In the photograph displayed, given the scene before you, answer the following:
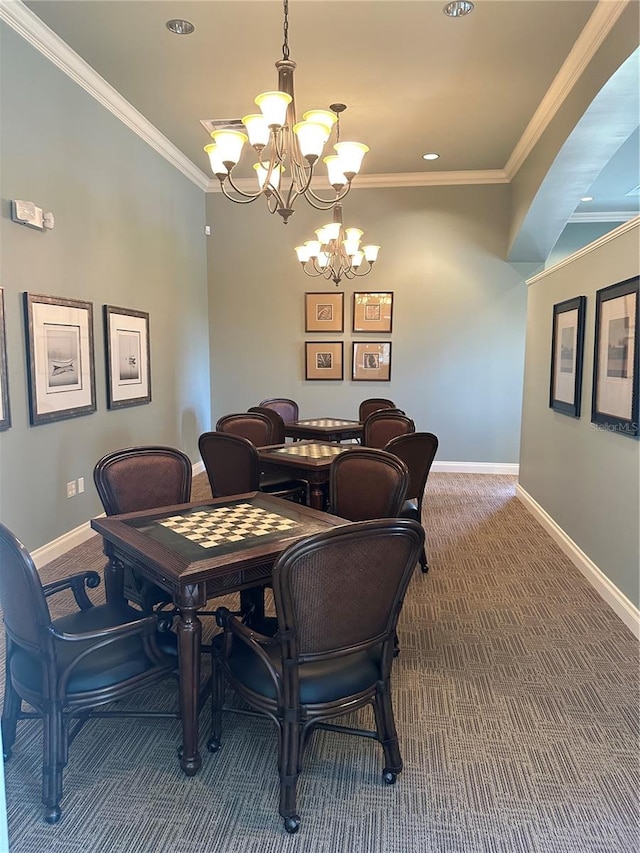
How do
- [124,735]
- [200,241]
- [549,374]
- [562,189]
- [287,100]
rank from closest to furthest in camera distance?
[124,735] < [287,100] < [549,374] < [562,189] < [200,241]

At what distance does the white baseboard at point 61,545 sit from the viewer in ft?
12.1

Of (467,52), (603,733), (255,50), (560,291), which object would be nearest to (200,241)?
(255,50)

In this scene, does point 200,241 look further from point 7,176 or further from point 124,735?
point 124,735

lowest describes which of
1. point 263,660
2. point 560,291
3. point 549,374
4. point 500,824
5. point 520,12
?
point 500,824

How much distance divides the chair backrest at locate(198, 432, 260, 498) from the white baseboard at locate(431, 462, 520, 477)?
3.87 m

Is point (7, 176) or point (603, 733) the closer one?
point (603, 733)

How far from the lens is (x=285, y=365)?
22.7 feet

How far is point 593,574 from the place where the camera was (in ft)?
11.4

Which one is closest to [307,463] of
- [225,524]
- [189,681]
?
[225,524]

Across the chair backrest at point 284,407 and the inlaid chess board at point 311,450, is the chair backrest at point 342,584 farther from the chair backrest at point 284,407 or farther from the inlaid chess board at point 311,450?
the chair backrest at point 284,407

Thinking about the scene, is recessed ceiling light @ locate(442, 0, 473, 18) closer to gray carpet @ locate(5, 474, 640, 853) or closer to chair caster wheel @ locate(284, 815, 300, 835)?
gray carpet @ locate(5, 474, 640, 853)

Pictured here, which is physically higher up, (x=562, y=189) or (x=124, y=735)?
(x=562, y=189)

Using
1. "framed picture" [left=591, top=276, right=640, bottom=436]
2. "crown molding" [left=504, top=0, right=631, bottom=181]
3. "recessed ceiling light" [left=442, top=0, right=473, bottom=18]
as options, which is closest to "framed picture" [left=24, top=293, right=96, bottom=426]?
"recessed ceiling light" [left=442, top=0, right=473, bottom=18]

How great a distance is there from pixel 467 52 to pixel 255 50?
4.70 feet
